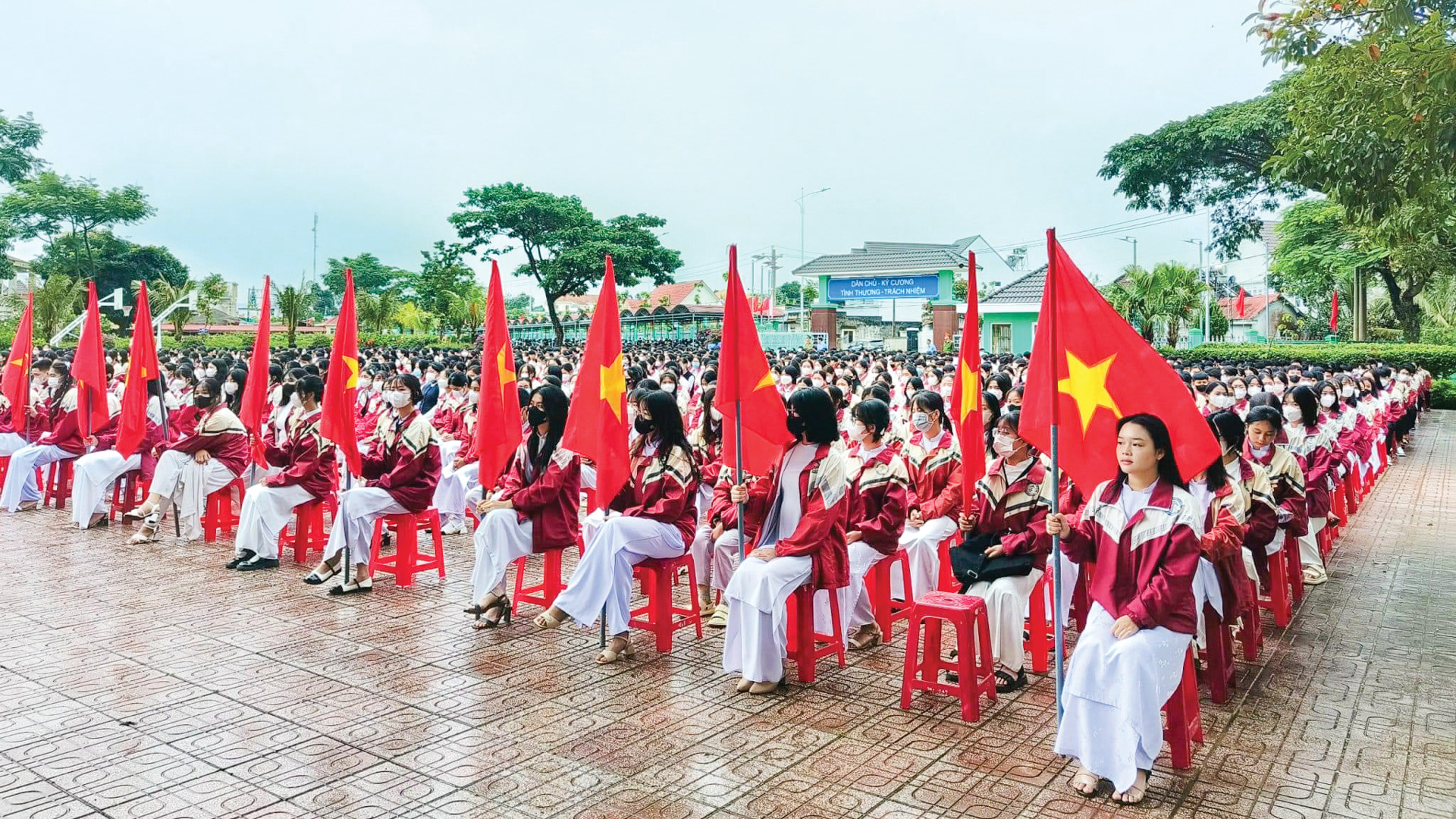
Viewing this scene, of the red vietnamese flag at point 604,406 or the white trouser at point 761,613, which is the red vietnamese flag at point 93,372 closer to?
the red vietnamese flag at point 604,406

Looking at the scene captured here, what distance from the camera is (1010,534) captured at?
5.38m

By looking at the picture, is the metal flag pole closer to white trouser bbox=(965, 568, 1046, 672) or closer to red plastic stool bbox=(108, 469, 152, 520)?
white trouser bbox=(965, 568, 1046, 672)

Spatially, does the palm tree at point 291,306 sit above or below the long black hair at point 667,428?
above

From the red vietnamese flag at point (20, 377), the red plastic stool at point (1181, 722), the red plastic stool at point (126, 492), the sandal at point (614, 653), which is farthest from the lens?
the red vietnamese flag at point (20, 377)

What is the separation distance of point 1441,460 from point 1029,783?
614 inches

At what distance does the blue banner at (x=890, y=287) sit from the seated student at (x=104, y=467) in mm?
39650

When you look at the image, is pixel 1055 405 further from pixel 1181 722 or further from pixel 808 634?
pixel 808 634

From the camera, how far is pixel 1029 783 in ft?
13.6

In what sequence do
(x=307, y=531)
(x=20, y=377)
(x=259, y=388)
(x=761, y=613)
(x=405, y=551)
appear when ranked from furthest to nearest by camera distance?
(x=20, y=377) → (x=259, y=388) → (x=307, y=531) → (x=405, y=551) → (x=761, y=613)

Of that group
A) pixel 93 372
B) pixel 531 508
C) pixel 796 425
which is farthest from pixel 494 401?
pixel 93 372

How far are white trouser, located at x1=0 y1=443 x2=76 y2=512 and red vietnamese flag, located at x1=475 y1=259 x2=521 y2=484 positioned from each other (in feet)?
22.5

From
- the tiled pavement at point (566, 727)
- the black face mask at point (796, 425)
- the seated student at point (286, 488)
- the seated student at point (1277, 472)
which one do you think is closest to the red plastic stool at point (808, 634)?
the tiled pavement at point (566, 727)

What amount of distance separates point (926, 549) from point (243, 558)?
5471 mm

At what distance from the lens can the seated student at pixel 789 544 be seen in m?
5.17
